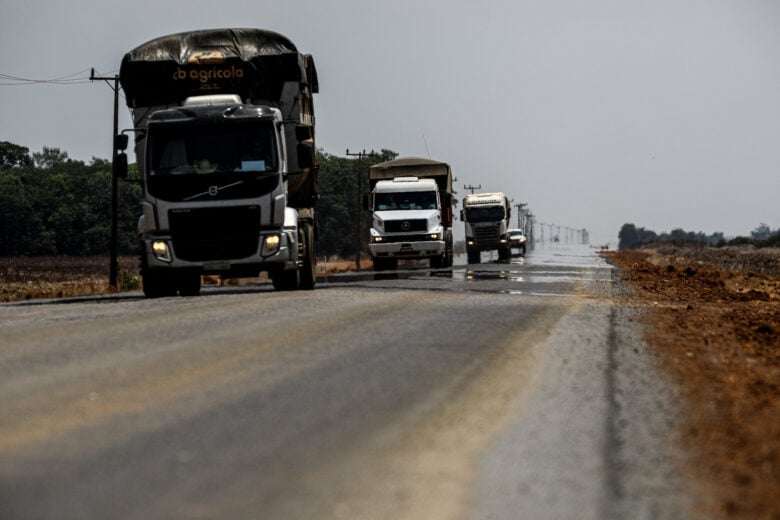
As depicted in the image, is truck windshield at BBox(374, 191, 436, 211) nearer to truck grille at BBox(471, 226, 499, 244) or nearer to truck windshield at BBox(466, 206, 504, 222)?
truck grille at BBox(471, 226, 499, 244)

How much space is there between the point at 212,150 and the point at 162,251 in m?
1.94

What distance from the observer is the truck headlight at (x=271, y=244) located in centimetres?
1858

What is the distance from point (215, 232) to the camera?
1848cm

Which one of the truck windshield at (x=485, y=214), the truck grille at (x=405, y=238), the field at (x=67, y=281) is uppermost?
the truck windshield at (x=485, y=214)

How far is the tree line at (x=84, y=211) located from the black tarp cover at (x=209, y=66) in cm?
6611

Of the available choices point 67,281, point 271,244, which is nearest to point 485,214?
point 67,281

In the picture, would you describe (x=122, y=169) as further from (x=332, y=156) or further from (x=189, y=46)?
(x=332, y=156)

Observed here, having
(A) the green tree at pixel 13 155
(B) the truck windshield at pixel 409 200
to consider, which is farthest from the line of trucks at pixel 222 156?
(A) the green tree at pixel 13 155

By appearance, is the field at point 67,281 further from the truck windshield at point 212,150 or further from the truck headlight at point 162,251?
the truck windshield at point 212,150

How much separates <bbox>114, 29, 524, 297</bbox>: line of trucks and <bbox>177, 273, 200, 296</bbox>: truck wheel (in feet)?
0.07

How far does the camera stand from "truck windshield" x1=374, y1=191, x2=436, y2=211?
3441 centimetres

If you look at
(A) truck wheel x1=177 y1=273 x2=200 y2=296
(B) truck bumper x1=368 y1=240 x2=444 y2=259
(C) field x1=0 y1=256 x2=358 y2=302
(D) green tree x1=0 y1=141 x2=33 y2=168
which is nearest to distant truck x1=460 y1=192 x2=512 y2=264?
(C) field x1=0 y1=256 x2=358 y2=302

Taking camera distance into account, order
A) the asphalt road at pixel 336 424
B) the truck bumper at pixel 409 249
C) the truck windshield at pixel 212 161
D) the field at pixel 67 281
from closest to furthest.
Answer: the asphalt road at pixel 336 424 < the truck windshield at pixel 212 161 < the field at pixel 67 281 < the truck bumper at pixel 409 249

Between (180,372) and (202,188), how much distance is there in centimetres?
1055
